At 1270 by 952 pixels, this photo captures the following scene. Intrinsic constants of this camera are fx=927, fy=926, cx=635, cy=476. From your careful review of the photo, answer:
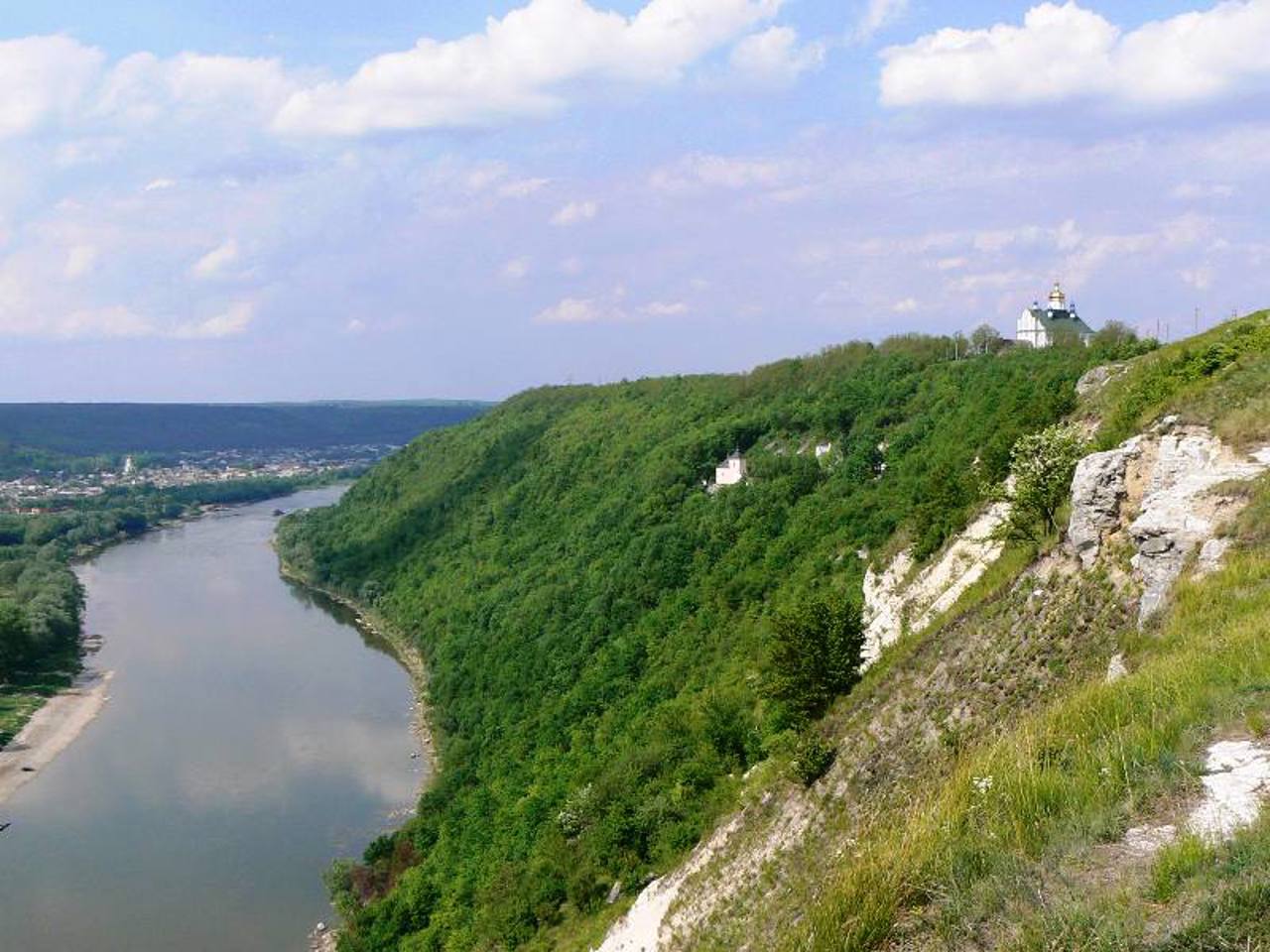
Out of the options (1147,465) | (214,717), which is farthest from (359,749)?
(1147,465)

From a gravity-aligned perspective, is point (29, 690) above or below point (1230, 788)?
below

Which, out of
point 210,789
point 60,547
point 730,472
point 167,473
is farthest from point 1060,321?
point 167,473

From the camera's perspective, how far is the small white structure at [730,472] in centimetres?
3700

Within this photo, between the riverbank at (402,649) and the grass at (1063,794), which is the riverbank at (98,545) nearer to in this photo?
the riverbank at (402,649)

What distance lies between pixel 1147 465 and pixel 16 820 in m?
34.9

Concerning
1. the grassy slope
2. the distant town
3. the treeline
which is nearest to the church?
the grassy slope

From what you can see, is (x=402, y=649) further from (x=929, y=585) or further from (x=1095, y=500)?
(x=1095, y=500)

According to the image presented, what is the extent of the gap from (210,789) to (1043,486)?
30.8 m

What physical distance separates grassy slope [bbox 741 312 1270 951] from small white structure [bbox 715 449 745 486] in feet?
96.4

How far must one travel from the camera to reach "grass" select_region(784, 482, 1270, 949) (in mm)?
4566

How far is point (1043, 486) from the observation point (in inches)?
488

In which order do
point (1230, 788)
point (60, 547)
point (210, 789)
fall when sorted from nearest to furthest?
point (1230, 788) → point (210, 789) → point (60, 547)

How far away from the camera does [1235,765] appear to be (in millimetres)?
5043

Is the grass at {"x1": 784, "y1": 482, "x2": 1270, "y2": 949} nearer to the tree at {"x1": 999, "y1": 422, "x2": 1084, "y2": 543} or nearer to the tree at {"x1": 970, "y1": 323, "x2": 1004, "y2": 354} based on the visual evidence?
the tree at {"x1": 999, "y1": 422, "x2": 1084, "y2": 543}
